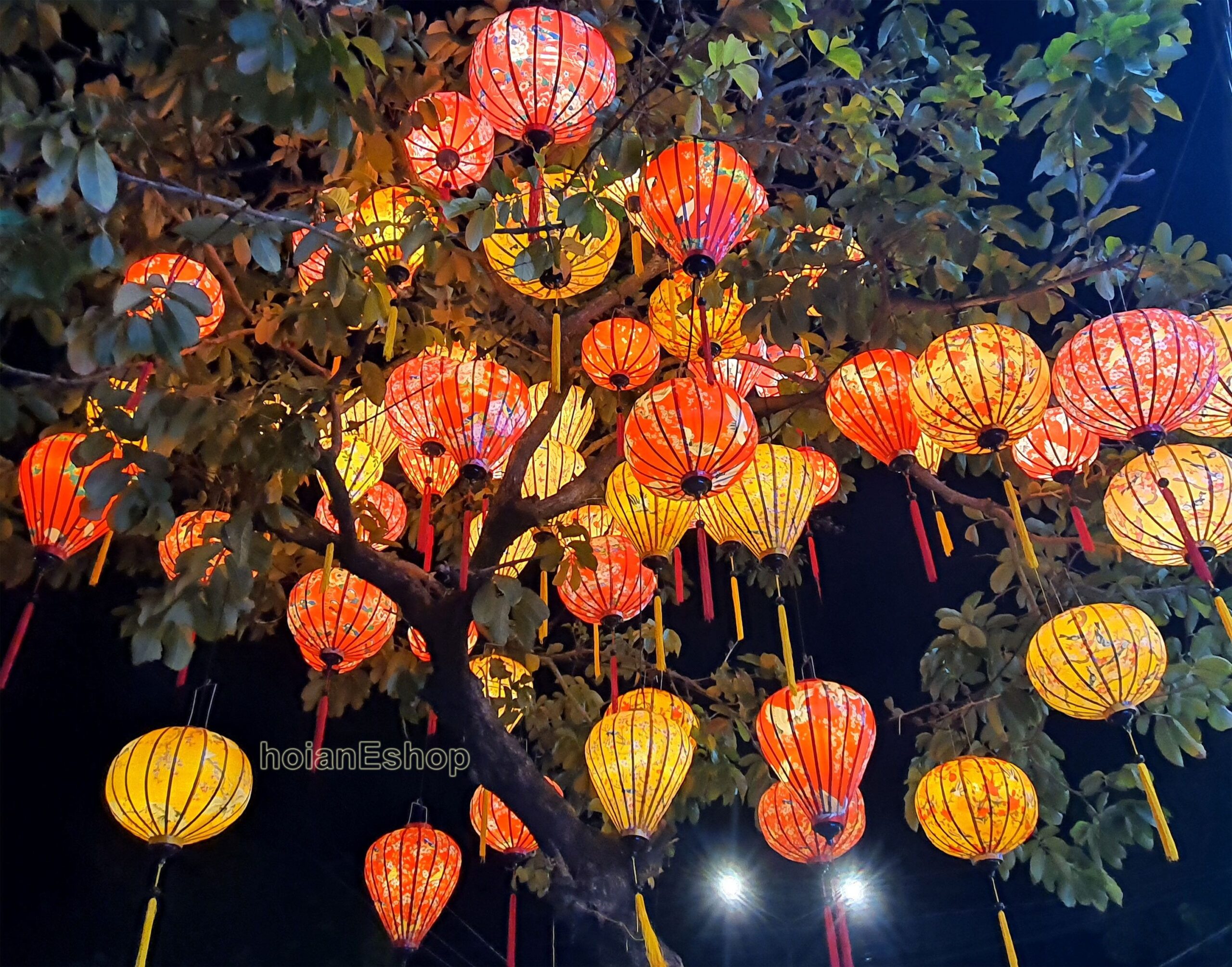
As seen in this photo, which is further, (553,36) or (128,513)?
(553,36)

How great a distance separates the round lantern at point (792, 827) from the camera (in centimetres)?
249

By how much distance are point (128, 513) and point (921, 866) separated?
3.61 metres

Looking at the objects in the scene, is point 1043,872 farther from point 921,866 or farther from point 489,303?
point 489,303

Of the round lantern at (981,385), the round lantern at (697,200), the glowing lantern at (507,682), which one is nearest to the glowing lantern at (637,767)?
the glowing lantern at (507,682)

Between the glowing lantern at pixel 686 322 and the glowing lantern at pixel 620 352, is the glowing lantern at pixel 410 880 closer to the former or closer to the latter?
the glowing lantern at pixel 620 352

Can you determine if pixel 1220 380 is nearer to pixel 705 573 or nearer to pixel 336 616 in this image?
pixel 705 573

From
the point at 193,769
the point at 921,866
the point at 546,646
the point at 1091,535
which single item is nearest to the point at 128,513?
the point at 193,769

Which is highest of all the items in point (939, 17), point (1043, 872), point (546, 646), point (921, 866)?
point (939, 17)

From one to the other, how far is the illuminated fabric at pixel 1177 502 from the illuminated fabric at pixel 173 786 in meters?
2.20

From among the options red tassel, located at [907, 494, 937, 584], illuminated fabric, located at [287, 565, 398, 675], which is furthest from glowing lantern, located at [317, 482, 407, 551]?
red tassel, located at [907, 494, 937, 584]

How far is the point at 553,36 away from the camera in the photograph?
5.54ft

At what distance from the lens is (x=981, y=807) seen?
228 centimetres

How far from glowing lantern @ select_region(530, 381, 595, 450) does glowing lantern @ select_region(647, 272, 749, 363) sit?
35 cm

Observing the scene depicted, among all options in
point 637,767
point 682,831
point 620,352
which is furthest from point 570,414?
point 682,831
